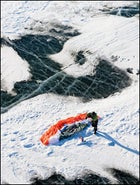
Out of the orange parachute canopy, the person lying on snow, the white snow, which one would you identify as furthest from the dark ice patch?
the person lying on snow

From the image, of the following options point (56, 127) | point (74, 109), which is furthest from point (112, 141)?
point (74, 109)

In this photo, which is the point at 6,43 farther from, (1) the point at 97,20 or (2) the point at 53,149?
(2) the point at 53,149

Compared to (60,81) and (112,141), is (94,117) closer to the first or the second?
(112,141)

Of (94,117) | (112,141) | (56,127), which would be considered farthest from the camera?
(56,127)

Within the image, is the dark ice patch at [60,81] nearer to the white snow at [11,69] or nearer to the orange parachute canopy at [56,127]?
A: the white snow at [11,69]

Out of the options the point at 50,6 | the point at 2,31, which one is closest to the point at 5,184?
the point at 2,31

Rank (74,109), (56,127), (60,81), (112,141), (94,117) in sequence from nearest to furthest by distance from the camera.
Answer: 1. (94,117)
2. (112,141)
3. (56,127)
4. (74,109)
5. (60,81)
